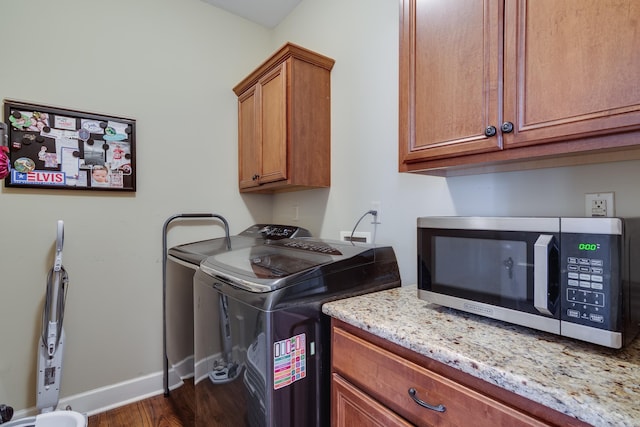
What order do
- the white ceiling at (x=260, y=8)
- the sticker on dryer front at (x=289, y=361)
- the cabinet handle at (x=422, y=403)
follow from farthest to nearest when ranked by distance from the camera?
the white ceiling at (x=260, y=8) → the sticker on dryer front at (x=289, y=361) → the cabinet handle at (x=422, y=403)

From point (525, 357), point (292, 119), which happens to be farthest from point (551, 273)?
point (292, 119)

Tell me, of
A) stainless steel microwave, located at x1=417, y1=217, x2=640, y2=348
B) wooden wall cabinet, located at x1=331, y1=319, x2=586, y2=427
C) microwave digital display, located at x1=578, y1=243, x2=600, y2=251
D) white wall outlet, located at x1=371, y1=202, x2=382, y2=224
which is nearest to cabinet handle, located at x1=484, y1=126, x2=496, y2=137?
stainless steel microwave, located at x1=417, y1=217, x2=640, y2=348

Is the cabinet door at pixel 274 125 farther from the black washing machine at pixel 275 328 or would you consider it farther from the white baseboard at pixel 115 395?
the white baseboard at pixel 115 395

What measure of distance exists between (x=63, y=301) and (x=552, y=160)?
241 centimetres

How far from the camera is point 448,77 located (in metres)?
1.05

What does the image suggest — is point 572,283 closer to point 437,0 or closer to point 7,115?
point 437,0

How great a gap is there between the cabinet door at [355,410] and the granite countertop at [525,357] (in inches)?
8.5

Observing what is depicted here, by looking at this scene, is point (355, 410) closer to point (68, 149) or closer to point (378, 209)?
point (378, 209)

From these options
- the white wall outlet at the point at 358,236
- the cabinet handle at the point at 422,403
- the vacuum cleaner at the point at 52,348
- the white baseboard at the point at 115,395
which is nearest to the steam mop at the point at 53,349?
the vacuum cleaner at the point at 52,348

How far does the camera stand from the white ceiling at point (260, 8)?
238cm

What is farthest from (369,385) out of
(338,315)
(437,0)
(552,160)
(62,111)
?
(62,111)

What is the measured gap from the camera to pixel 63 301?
1765 millimetres

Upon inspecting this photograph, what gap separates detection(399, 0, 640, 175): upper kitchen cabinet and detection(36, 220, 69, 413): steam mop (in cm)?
187

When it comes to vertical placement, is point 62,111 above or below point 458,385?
above
